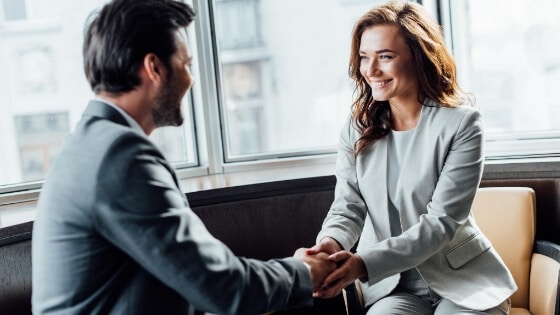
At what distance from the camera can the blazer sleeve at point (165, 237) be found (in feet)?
4.01

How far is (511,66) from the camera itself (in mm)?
2883

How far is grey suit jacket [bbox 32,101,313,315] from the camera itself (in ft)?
4.03

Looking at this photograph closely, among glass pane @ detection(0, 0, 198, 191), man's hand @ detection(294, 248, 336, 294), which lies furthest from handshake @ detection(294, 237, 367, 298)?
glass pane @ detection(0, 0, 198, 191)

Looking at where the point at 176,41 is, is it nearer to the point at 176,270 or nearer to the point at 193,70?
the point at 176,270

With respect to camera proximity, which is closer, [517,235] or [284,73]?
[517,235]

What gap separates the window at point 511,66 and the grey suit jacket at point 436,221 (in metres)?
0.75

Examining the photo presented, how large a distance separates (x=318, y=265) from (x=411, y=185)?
1.49ft

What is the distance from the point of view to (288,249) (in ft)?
8.74

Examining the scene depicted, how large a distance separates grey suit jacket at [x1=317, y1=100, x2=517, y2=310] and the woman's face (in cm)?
11

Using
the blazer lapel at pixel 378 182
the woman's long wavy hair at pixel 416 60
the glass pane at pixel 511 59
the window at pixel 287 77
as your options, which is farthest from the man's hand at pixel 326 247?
the glass pane at pixel 511 59

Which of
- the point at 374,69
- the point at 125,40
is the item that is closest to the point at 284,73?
the point at 374,69

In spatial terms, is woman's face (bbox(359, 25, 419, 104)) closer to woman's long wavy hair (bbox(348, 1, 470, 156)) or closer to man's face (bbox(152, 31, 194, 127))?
woman's long wavy hair (bbox(348, 1, 470, 156))

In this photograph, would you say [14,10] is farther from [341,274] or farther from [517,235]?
[517,235]

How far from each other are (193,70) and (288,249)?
0.86 metres
